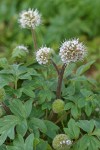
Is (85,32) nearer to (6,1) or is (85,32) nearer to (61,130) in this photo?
(6,1)

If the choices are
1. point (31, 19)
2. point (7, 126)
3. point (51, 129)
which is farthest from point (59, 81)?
point (31, 19)

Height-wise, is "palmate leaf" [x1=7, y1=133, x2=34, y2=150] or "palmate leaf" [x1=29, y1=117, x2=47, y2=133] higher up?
"palmate leaf" [x1=29, y1=117, x2=47, y2=133]

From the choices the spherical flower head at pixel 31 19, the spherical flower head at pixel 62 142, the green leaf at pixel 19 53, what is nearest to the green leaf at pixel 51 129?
the spherical flower head at pixel 62 142

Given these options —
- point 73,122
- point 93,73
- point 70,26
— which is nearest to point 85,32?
point 70,26

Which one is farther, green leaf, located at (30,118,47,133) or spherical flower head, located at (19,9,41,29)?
spherical flower head, located at (19,9,41,29)

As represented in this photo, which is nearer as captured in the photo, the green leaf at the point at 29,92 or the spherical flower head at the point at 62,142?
the spherical flower head at the point at 62,142

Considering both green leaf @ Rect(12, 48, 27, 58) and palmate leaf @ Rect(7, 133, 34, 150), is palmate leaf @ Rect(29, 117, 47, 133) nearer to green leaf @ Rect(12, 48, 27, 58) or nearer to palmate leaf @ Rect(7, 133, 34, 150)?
palmate leaf @ Rect(7, 133, 34, 150)

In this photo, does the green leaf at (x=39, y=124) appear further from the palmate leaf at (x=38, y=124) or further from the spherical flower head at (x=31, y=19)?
the spherical flower head at (x=31, y=19)

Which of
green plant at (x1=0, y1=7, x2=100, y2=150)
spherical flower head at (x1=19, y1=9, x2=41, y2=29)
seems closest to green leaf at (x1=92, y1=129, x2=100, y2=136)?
green plant at (x1=0, y1=7, x2=100, y2=150)
